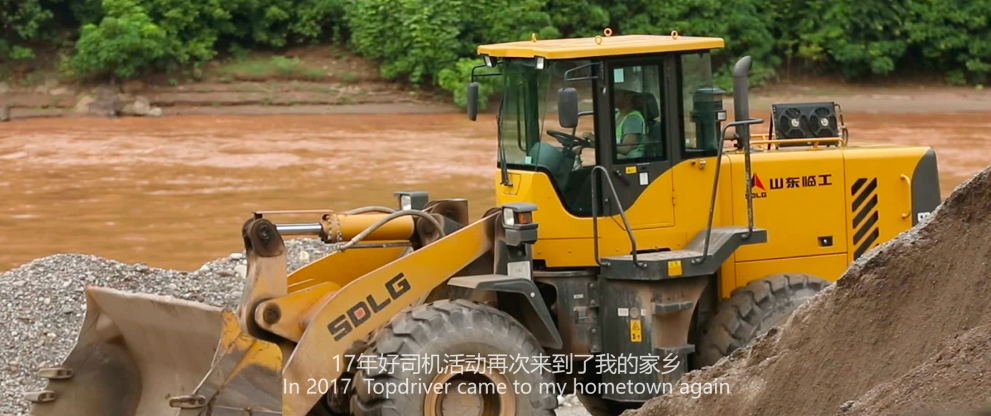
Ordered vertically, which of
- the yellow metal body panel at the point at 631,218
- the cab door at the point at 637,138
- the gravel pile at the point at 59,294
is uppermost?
the cab door at the point at 637,138

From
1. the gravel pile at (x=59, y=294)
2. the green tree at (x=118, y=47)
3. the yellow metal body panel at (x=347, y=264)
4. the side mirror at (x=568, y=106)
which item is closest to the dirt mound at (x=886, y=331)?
the side mirror at (x=568, y=106)

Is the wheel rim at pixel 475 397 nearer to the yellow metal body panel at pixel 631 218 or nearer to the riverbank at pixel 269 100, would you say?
the yellow metal body panel at pixel 631 218

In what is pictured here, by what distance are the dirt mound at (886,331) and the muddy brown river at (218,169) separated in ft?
45.6

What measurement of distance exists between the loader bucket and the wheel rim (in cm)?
131

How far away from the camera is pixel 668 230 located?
8625 mm

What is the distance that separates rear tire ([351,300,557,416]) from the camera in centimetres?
754

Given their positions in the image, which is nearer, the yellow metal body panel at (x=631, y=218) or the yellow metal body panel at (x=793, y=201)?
the yellow metal body panel at (x=631, y=218)

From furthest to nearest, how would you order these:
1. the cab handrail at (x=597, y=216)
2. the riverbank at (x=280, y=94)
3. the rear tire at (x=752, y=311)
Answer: the riverbank at (x=280, y=94), the rear tire at (x=752, y=311), the cab handrail at (x=597, y=216)

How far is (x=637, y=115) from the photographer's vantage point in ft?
27.8

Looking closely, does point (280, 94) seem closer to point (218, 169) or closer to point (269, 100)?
point (269, 100)

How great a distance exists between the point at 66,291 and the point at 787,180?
691 centimetres

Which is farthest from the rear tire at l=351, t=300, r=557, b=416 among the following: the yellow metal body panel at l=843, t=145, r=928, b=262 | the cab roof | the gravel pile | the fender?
the gravel pile

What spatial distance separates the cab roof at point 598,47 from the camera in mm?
8273

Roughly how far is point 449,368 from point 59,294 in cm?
605
